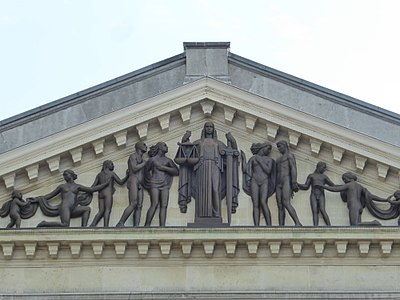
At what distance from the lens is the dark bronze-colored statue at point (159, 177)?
75.5ft

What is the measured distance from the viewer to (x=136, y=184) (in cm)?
2312

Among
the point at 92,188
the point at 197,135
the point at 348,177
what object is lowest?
the point at 92,188

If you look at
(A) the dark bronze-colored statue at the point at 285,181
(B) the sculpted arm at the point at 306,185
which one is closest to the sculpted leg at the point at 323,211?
(B) the sculpted arm at the point at 306,185

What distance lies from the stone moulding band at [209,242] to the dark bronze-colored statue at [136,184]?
48 cm

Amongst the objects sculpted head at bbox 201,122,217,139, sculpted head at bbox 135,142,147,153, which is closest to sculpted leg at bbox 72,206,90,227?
sculpted head at bbox 135,142,147,153

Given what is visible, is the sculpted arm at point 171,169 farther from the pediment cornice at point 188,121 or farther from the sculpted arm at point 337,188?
the sculpted arm at point 337,188

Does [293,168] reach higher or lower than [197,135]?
lower

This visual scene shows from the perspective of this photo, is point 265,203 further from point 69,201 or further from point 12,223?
point 12,223

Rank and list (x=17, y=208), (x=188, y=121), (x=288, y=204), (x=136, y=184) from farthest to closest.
A: (x=188, y=121)
(x=136, y=184)
(x=17, y=208)
(x=288, y=204)

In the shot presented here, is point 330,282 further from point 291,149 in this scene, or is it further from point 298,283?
point 291,149

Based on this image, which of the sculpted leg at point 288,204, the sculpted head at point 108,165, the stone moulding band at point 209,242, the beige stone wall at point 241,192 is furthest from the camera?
the sculpted head at point 108,165

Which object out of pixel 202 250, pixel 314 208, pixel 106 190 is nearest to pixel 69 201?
pixel 106 190

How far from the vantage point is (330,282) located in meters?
22.5

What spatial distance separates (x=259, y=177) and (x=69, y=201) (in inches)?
139
